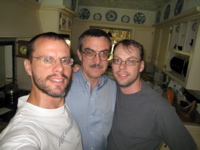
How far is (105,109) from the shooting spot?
994 mm

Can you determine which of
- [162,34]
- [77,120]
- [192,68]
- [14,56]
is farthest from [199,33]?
[14,56]

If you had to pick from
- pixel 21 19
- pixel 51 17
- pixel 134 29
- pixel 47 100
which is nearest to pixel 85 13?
pixel 134 29

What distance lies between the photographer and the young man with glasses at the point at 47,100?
23.5 inches

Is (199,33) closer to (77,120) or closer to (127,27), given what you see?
(77,120)

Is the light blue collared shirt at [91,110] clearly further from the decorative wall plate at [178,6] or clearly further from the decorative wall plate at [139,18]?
the decorative wall plate at [139,18]

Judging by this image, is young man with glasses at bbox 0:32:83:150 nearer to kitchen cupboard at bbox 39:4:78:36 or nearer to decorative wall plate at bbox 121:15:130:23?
kitchen cupboard at bbox 39:4:78:36

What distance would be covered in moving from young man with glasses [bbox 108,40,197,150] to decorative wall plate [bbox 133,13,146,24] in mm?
2884

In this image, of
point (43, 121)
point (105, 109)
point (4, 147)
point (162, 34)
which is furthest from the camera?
point (162, 34)

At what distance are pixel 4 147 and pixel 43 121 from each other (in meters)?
0.18

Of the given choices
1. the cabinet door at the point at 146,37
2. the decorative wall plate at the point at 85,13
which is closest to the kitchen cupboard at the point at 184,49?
the cabinet door at the point at 146,37

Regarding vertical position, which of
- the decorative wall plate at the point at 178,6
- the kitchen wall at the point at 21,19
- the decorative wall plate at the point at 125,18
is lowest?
the kitchen wall at the point at 21,19

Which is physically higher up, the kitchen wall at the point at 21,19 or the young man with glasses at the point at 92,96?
the kitchen wall at the point at 21,19

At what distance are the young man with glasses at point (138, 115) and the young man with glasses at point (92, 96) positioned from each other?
79 millimetres

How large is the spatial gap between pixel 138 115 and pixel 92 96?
0.36m
